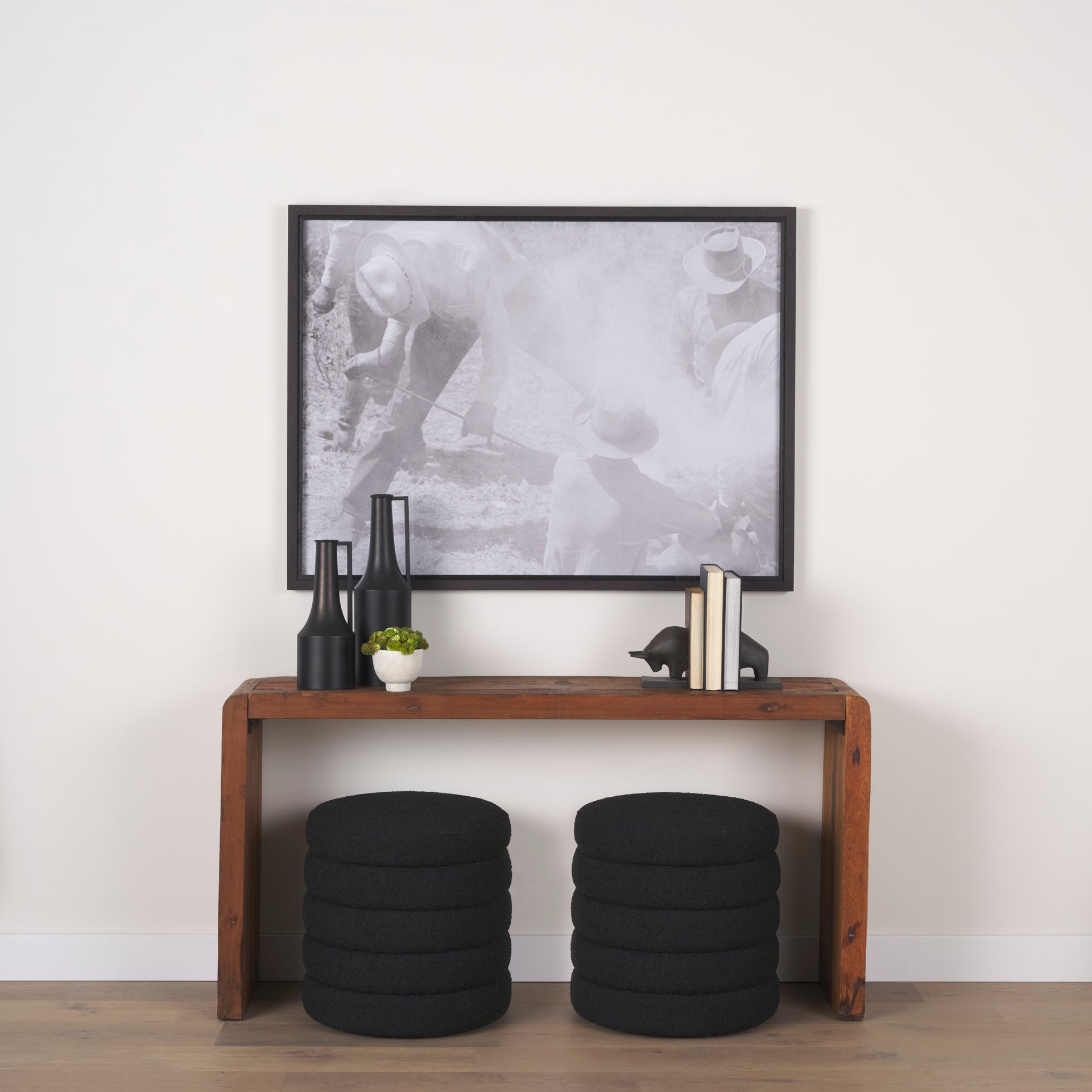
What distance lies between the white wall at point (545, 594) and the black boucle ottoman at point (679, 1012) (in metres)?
0.37

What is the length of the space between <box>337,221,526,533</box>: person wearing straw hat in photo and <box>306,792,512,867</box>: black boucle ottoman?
0.81m

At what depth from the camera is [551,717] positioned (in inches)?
88.4

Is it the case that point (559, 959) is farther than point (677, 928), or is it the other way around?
point (559, 959)

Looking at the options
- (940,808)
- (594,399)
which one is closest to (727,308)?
(594,399)

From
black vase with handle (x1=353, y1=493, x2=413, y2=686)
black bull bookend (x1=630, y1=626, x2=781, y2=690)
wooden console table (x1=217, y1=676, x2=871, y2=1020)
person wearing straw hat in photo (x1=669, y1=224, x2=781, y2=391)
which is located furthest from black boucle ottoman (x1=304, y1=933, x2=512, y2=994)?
person wearing straw hat in photo (x1=669, y1=224, x2=781, y2=391)

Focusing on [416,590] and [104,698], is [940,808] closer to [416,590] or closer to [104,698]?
[416,590]

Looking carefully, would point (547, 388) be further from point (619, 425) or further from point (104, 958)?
point (104, 958)

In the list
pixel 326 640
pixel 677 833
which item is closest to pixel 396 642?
pixel 326 640

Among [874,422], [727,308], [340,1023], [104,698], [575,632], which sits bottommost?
[340,1023]

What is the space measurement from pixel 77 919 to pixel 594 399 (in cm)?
181

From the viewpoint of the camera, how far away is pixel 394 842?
2.17 m

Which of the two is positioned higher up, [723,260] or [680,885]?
[723,260]

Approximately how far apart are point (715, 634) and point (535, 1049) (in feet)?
3.17

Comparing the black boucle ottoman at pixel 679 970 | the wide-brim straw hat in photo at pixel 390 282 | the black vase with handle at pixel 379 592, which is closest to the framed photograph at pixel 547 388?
the wide-brim straw hat in photo at pixel 390 282
